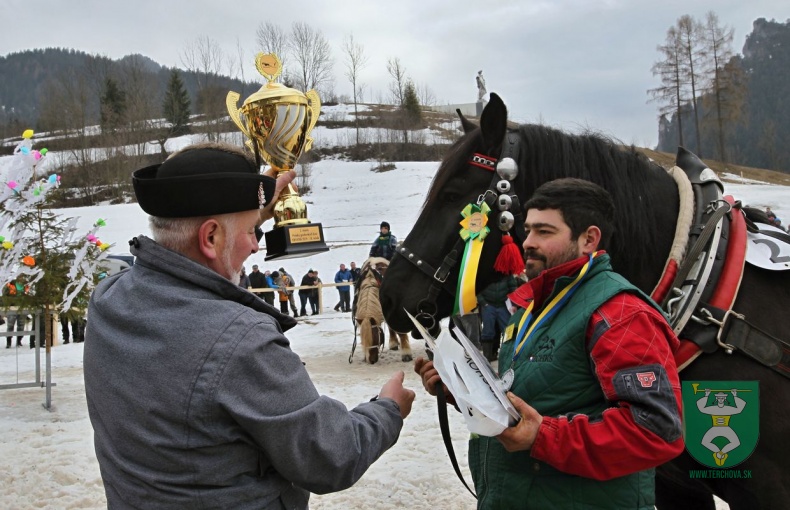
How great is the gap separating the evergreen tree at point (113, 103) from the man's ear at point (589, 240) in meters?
48.5

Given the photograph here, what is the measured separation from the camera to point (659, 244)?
7.05ft

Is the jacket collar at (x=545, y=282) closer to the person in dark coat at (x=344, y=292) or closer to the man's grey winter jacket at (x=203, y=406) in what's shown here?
the man's grey winter jacket at (x=203, y=406)

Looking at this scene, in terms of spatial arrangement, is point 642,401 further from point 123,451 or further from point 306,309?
point 306,309

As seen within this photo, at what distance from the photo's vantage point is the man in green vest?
1.41 metres

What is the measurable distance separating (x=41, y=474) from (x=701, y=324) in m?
5.15

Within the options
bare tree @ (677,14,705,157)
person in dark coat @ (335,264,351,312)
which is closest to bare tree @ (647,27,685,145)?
bare tree @ (677,14,705,157)

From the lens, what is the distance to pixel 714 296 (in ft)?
6.26

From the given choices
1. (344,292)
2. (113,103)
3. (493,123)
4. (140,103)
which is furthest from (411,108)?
(493,123)

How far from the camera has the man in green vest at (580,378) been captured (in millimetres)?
1412

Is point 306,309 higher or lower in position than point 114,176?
lower

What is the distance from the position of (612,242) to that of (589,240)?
1.44 ft

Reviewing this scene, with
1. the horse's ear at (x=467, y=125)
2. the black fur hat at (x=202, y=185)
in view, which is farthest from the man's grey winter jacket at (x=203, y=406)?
the horse's ear at (x=467, y=125)

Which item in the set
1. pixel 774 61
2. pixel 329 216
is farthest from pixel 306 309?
pixel 774 61

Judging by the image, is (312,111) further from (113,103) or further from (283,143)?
(113,103)
